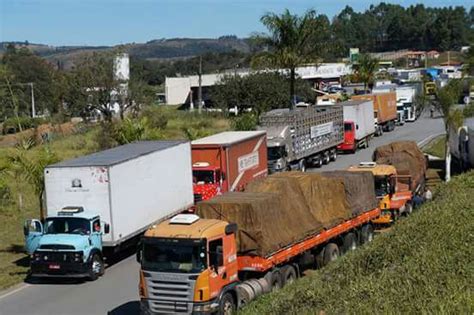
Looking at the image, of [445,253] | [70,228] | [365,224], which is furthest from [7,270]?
[445,253]

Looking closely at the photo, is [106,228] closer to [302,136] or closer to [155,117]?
[302,136]

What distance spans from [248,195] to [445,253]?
22.8ft

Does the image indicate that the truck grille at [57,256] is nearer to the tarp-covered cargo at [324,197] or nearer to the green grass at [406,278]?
the tarp-covered cargo at [324,197]

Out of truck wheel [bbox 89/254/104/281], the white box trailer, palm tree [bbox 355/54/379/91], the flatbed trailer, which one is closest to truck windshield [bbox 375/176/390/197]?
the flatbed trailer

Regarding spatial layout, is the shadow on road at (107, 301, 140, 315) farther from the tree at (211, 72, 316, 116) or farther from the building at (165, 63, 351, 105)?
the building at (165, 63, 351, 105)

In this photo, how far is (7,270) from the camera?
24250 mm

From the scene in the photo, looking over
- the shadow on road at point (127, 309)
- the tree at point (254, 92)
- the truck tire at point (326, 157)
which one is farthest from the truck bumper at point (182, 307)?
the tree at point (254, 92)

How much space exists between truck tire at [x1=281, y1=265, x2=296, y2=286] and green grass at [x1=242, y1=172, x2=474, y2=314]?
92cm

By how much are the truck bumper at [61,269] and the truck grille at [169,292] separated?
6.20m

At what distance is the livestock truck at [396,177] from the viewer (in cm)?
2730

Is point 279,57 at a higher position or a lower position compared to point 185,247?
higher

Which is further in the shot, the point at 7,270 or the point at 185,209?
the point at 185,209

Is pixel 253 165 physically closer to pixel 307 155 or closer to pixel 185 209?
pixel 185 209

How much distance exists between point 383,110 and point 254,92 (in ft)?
47.8
